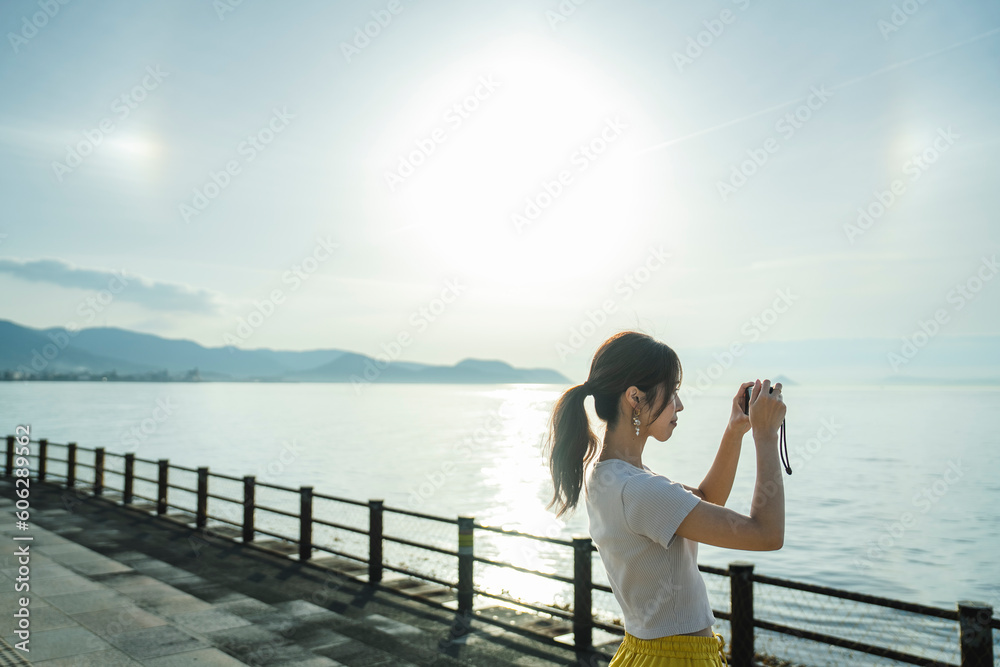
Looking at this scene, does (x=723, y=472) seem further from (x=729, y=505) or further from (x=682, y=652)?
(x=729, y=505)

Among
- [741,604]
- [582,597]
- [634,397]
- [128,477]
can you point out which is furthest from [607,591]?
[128,477]

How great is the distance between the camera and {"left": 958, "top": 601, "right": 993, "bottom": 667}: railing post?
4715 mm

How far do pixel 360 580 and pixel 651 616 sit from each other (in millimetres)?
8491

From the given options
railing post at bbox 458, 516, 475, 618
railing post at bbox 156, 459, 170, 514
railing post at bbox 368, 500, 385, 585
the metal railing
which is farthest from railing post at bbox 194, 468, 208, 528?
railing post at bbox 458, 516, 475, 618

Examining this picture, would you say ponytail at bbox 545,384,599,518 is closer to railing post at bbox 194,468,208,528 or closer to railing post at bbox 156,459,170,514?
railing post at bbox 194,468,208,528

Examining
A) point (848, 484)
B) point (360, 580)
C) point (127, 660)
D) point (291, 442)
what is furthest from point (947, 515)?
point (291, 442)

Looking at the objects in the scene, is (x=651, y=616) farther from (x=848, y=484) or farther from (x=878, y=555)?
(x=848, y=484)

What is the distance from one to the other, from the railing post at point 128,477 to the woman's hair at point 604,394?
15.4 m

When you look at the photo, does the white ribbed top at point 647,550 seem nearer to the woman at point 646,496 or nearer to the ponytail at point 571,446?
the woman at point 646,496

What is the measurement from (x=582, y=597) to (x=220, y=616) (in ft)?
13.3

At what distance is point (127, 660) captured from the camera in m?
6.40

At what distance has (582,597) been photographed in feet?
23.6

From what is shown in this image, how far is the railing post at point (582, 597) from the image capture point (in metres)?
7.17

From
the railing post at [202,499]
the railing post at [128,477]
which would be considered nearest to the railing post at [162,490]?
the railing post at [128,477]
